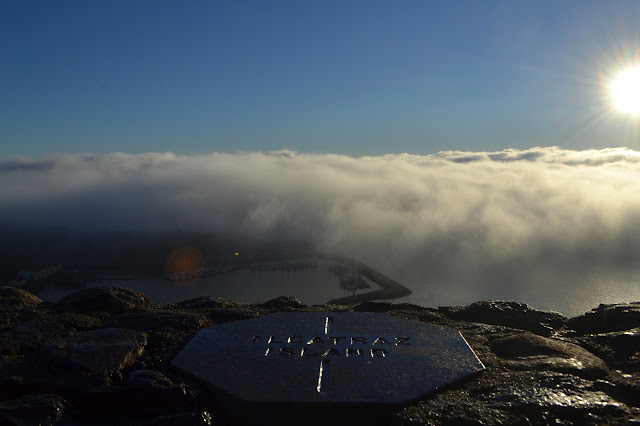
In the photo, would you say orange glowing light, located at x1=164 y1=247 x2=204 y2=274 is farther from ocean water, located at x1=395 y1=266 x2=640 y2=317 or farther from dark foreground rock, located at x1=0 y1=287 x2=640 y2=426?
dark foreground rock, located at x1=0 y1=287 x2=640 y2=426

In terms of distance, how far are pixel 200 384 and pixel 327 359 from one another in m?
1.43

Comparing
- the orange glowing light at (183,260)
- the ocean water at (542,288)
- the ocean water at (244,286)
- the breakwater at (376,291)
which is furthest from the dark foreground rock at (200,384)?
the orange glowing light at (183,260)

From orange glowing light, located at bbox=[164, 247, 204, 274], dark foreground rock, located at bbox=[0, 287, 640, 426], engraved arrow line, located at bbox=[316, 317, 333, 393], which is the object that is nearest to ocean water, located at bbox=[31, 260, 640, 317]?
orange glowing light, located at bbox=[164, 247, 204, 274]

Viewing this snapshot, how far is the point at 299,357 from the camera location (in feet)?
17.7

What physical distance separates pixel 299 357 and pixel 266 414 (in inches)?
44.4

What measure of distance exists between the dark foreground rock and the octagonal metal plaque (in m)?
0.17

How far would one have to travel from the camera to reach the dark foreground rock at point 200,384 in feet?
13.6

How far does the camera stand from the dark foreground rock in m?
4.14

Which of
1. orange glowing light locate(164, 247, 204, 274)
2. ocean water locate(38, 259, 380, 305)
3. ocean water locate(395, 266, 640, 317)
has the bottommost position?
orange glowing light locate(164, 247, 204, 274)

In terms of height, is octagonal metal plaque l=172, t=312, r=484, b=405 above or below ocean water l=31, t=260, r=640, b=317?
above

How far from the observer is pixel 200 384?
4.82 m

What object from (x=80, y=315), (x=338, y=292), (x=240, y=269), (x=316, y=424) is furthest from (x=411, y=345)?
(x=240, y=269)

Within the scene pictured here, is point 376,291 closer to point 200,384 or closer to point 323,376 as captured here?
point 323,376

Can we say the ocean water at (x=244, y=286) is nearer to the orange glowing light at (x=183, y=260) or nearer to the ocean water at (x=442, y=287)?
the ocean water at (x=442, y=287)
